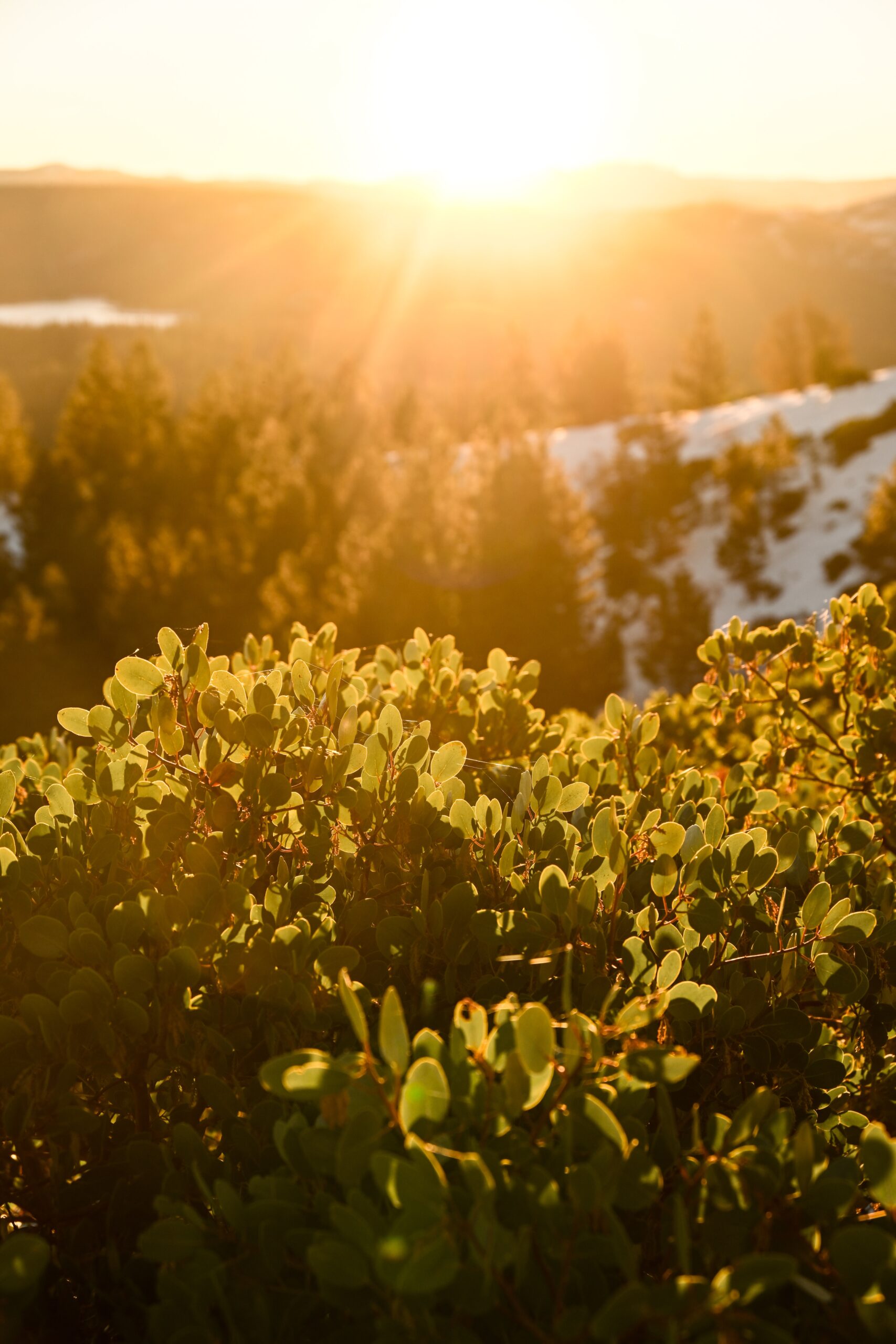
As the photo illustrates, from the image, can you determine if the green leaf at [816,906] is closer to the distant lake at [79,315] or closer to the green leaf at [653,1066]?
the green leaf at [653,1066]

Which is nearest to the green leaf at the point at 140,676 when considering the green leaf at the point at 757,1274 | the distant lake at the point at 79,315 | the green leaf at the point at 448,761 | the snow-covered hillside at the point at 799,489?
the green leaf at the point at 448,761

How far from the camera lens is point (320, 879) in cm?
260

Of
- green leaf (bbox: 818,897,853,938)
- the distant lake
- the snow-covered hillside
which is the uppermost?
the distant lake

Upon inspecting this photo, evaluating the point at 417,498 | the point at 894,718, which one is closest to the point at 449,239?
the point at 417,498

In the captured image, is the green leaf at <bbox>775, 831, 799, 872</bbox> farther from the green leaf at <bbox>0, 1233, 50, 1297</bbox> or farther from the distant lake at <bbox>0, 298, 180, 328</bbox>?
the distant lake at <bbox>0, 298, 180, 328</bbox>

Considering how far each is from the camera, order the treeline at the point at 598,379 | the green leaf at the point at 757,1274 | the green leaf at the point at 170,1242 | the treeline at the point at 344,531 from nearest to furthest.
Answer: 1. the green leaf at the point at 757,1274
2. the green leaf at the point at 170,1242
3. the treeline at the point at 344,531
4. the treeline at the point at 598,379

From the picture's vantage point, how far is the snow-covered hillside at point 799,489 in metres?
29.0

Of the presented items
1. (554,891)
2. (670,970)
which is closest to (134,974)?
(554,891)

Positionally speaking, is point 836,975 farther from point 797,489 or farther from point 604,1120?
point 797,489

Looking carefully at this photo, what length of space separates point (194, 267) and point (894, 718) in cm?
21760

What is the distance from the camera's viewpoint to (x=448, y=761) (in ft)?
8.77

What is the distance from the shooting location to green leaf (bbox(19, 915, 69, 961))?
2.18 meters

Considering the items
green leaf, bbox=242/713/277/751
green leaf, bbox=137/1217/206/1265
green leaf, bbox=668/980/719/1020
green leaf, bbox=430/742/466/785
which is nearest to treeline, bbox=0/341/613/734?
green leaf, bbox=430/742/466/785

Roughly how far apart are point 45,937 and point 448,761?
120 cm
